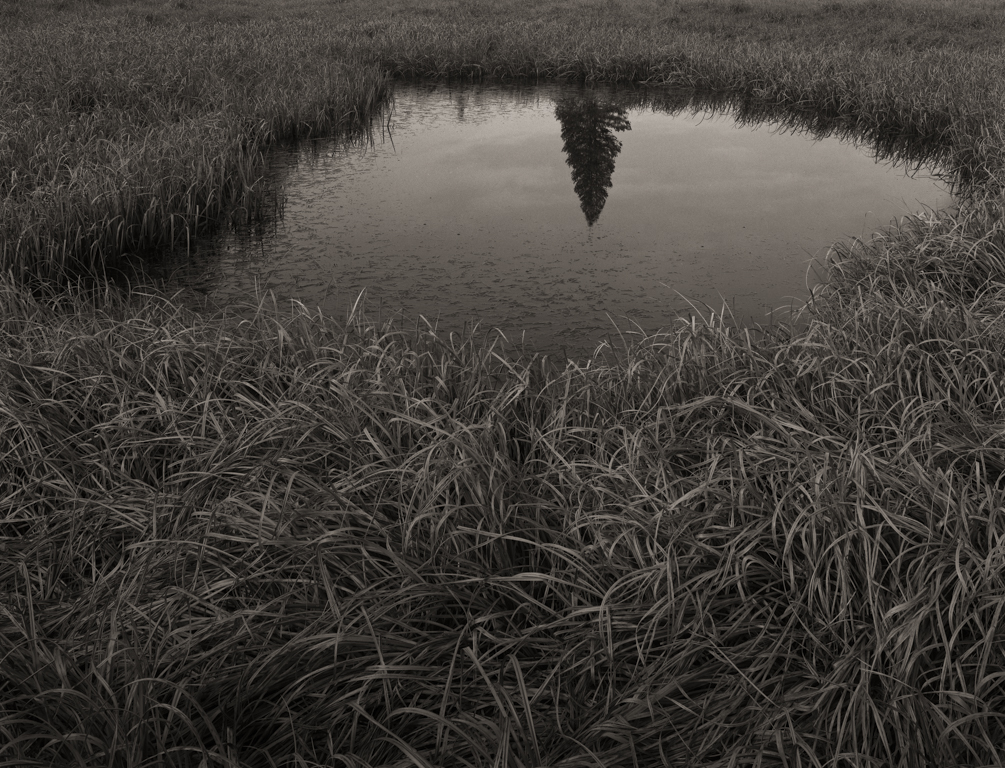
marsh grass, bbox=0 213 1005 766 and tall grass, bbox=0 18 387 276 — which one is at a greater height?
tall grass, bbox=0 18 387 276

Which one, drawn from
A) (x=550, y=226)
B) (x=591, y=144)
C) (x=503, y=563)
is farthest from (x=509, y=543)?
(x=591, y=144)

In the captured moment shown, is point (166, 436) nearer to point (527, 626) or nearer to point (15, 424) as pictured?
point (15, 424)

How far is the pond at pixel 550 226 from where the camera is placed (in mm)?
5020

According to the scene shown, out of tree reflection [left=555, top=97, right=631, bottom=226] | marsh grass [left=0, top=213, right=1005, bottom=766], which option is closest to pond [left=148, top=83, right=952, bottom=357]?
tree reflection [left=555, top=97, right=631, bottom=226]

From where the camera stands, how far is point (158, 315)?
4152 mm

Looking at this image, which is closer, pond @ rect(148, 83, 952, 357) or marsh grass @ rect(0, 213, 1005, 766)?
marsh grass @ rect(0, 213, 1005, 766)

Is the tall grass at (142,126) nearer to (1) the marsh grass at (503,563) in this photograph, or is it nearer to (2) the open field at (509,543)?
(2) the open field at (509,543)

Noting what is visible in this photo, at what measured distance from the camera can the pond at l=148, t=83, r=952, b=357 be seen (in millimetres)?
5020

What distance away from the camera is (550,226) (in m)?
6.32

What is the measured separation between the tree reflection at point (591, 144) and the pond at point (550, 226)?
0.03m

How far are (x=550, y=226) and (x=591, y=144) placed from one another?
271cm

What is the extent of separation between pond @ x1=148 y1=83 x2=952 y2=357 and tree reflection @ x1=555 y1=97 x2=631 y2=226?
28mm

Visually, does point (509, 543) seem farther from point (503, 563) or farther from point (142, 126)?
point (142, 126)

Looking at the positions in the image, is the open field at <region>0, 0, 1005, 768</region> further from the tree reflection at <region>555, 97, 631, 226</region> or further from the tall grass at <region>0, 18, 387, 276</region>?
the tree reflection at <region>555, 97, 631, 226</region>
